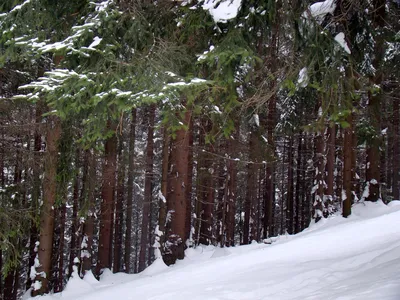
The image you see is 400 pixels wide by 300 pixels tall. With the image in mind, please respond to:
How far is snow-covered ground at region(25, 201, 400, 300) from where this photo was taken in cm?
440

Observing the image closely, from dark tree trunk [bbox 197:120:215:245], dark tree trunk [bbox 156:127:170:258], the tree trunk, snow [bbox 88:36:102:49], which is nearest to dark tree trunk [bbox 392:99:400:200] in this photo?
dark tree trunk [bbox 197:120:215:245]

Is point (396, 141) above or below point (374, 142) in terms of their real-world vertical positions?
above

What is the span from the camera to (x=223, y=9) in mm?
4953

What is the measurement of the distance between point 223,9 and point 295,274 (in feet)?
13.4

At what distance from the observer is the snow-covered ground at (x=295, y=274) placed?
440cm

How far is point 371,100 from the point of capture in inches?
470

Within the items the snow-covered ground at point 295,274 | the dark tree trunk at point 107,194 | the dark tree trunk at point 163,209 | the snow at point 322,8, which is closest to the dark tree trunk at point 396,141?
the snow-covered ground at point 295,274

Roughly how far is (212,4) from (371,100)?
870 centimetres

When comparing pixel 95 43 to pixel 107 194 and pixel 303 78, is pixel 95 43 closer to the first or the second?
pixel 303 78

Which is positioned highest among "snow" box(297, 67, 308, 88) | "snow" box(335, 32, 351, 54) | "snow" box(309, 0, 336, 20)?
"snow" box(309, 0, 336, 20)

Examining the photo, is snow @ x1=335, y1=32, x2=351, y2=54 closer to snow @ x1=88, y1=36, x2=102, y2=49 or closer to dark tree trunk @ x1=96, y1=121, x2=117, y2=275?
snow @ x1=88, y1=36, x2=102, y2=49

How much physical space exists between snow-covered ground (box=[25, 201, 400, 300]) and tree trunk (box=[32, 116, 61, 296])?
582mm

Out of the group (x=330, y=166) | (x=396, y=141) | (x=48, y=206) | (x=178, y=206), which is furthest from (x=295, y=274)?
(x=396, y=141)

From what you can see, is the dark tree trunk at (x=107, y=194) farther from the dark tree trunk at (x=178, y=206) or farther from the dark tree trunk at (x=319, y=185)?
the dark tree trunk at (x=319, y=185)
